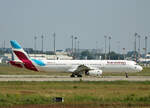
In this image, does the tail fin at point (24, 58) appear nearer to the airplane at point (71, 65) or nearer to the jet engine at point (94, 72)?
the airplane at point (71, 65)

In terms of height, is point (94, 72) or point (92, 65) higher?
point (92, 65)

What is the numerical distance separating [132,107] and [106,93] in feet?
35.0

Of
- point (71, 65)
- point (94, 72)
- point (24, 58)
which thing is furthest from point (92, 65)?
point (24, 58)

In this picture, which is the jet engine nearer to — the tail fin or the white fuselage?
the white fuselage

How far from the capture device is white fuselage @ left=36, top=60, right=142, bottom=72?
74125 mm

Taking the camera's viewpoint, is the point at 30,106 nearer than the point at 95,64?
Yes

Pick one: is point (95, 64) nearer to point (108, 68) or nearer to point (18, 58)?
point (108, 68)

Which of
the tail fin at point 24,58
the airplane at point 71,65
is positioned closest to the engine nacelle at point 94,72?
the airplane at point 71,65

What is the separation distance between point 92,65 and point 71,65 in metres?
3.28

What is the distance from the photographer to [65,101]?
3666 cm

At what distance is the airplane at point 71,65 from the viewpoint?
73500 mm

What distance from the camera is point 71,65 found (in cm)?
7525

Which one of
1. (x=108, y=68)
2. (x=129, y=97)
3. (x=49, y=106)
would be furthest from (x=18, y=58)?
(x=49, y=106)

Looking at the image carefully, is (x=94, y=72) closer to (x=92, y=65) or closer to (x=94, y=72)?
(x=94, y=72)
